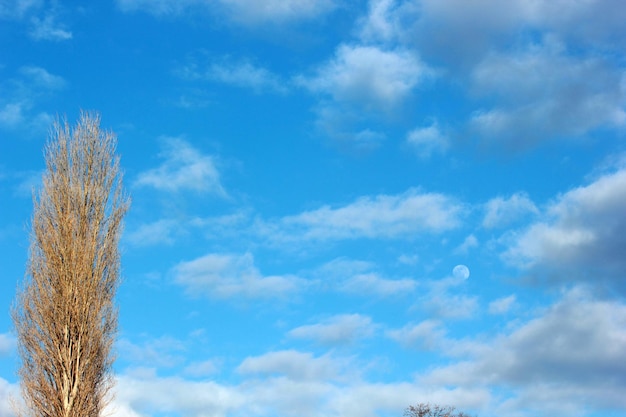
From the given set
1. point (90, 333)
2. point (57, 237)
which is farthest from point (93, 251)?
point (90, 333)

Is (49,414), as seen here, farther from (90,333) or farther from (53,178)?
(53,178)

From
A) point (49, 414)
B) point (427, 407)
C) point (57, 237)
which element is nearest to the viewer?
point (49, 414)

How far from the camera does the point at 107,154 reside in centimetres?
2484

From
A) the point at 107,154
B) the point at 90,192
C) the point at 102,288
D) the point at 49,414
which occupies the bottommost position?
the point at 49,414

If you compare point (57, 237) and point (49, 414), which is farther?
point (57, 237)

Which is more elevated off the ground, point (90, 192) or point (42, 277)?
point (90, 192)

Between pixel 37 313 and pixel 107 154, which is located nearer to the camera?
pixel 37 313

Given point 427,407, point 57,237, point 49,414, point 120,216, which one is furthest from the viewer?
point 427,407

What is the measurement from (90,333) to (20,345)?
2130 mm

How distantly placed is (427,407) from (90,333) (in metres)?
39.0

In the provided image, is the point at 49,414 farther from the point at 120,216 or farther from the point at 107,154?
the point at 107,154

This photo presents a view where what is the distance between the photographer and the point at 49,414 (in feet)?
69.0

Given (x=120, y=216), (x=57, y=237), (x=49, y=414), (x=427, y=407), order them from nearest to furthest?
(x=49, y=414)
(x=57, y=237)
(x=120, y=216)
(x=427, y=407)

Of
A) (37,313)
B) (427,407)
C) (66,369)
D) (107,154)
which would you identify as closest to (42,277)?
(37,313)
